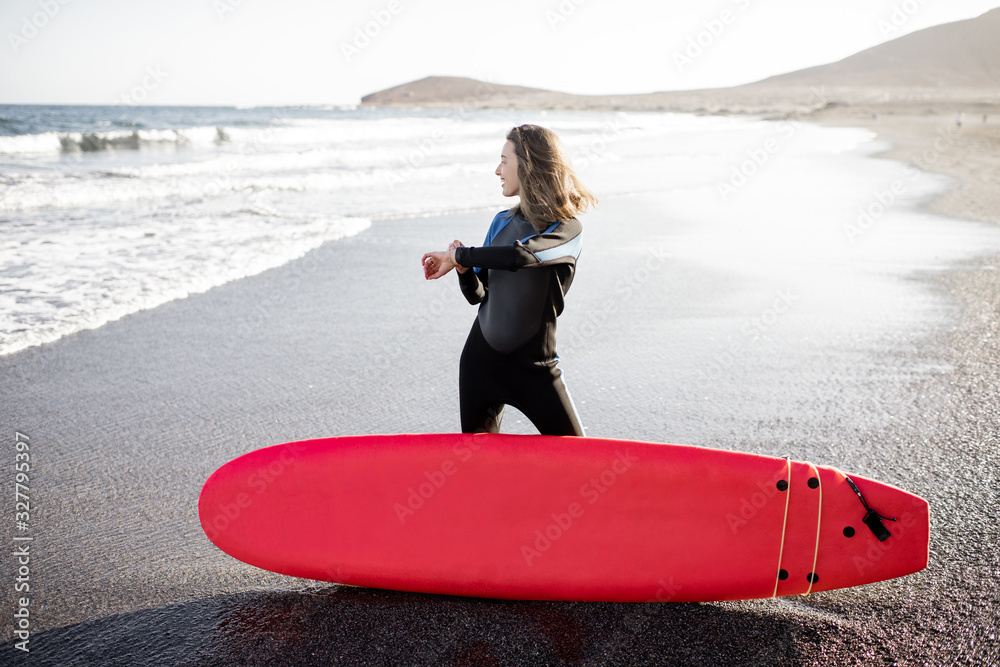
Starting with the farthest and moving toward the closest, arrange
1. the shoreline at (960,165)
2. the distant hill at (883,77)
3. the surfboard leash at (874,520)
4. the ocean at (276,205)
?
the distant hill at (883,77)
the shoreline at (960,165)
the ocean at (276,205)
the surfboard leash at (874,520)

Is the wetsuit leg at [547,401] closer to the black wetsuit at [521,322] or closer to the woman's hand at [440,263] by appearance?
the black wetsuit at [521,322]

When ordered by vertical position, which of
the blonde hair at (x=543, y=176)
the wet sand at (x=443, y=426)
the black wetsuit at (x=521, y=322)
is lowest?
the wet sand at (x=443, y=426)

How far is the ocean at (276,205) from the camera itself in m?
6.79

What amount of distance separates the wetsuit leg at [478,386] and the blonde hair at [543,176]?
478 millimetres

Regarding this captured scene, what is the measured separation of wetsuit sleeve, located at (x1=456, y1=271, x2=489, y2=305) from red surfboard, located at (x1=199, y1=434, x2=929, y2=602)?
0.51 meters

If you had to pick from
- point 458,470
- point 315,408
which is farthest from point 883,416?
point 315,408

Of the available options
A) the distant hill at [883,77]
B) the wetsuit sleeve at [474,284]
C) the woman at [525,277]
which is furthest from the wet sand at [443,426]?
the distant hill at [883,77]

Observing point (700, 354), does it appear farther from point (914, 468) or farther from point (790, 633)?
point (790, 633)

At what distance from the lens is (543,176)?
243cm

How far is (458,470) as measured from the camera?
259 cm

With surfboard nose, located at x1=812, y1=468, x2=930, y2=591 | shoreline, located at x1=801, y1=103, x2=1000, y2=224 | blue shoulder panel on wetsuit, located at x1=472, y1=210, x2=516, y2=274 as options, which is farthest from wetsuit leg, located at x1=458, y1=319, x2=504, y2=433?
shoreline, located at x1=801, y1=103, x2=1000, y2=224

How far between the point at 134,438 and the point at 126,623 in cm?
151

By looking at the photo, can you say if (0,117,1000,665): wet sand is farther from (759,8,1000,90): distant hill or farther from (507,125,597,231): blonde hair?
(759,8,1000,90): distant hill

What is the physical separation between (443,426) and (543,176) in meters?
1.89
